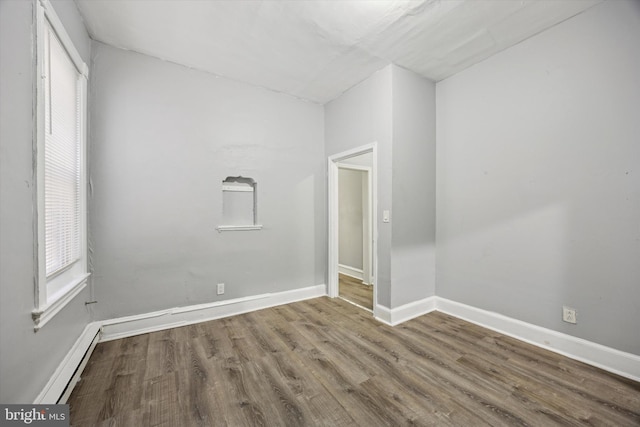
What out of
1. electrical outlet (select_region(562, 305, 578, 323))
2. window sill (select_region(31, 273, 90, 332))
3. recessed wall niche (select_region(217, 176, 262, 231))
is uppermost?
recessed wall niche (select_region(217, 176, 262, 231))

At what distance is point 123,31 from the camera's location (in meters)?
2.25

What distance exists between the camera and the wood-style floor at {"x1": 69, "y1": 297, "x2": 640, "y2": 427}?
1.50m

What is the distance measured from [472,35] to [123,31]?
3.14 m

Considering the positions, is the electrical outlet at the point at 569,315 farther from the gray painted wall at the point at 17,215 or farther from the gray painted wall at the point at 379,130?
the gray painted wall at the point at 17,215

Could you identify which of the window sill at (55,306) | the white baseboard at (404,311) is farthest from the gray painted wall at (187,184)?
the white baseboard at (404,311)

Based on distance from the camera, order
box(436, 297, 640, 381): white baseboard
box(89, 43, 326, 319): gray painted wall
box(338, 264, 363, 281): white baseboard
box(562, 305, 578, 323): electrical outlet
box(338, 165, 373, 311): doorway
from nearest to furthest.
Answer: box(436, 297, 640, 381): white baseboard
box(562, 305, 578, 323): electrical outlet
box(89, 43, 326, 319): gray painted wall
box(338, 165, 373, 311): doorway
box(338, 264, 363, 281): white baseboard

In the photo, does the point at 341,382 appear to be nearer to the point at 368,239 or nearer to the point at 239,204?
the point at 239,204

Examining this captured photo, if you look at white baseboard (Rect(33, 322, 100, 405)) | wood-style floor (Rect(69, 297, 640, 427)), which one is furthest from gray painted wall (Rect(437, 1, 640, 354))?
white baseboard (Rect(33, 322, 100, 405))

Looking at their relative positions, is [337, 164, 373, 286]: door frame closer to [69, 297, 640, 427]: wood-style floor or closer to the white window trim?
[69, 297, 640, 427]: wood-style floor

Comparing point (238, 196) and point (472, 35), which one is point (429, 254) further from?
point (238, 196)

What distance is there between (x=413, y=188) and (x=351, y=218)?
Answer: 212cm

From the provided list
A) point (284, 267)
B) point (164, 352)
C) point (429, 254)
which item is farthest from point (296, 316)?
point (429, 254)

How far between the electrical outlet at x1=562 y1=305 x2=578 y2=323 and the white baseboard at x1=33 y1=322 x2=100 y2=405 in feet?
11.9

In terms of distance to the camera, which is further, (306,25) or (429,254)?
(429,254)
